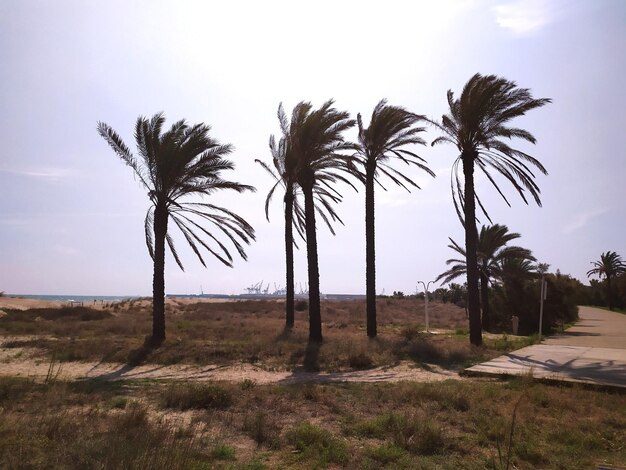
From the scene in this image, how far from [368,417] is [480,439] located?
74.4 inches

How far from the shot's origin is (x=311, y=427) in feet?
22.2

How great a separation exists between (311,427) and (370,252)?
1607 centimetres

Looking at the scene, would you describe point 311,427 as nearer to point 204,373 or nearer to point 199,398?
point 199,398

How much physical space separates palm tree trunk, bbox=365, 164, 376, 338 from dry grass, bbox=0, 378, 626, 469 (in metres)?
12.1

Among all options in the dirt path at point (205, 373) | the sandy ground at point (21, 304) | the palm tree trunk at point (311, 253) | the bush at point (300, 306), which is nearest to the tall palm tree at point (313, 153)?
the palm tree trunk at point (311, 253)

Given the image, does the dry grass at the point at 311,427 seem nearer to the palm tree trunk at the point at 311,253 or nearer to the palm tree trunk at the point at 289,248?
the palm tree trunk at the point at 311,253

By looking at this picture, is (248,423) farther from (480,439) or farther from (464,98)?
(464,98)

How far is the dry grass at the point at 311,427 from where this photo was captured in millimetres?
5348

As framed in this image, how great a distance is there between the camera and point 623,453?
612 cm

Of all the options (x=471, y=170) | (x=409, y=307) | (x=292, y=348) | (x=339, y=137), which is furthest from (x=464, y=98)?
(x=409, y=307)

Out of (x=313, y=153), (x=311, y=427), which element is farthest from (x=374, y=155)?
(x=311, y=427)

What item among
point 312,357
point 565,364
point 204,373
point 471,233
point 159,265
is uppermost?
point 471,233

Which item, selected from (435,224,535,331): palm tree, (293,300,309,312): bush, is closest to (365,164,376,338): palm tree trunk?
(435,224,535,331): palm tree

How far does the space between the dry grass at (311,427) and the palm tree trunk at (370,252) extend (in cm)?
1210
